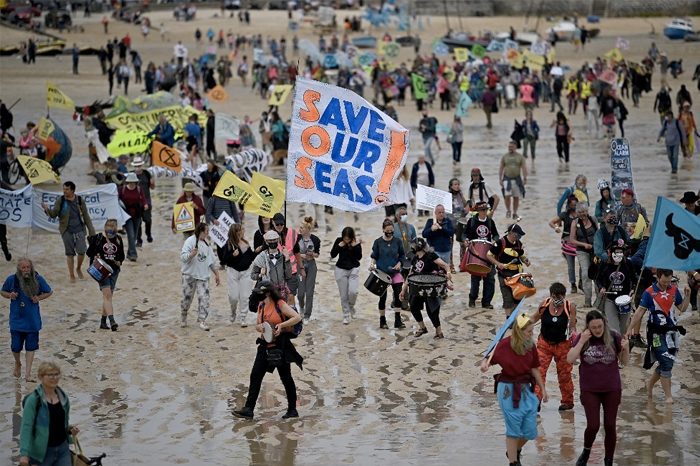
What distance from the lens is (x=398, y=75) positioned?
42156 millimetres

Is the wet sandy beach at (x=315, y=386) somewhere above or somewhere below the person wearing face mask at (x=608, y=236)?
below

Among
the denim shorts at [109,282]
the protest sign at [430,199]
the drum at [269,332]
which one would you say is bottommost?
the denim shorts at [109,282]

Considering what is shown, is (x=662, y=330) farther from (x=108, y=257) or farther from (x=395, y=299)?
(x=108, y=257)

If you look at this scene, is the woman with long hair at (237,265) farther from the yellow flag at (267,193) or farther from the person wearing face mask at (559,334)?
the person wearing face mask at (559,334)

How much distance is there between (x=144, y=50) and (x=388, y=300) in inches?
1798

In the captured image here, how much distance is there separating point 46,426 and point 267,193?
712 centimetres

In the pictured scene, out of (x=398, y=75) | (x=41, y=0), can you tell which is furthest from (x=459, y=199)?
(x=41, y=0)

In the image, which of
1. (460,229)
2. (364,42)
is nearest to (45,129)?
(460,229)

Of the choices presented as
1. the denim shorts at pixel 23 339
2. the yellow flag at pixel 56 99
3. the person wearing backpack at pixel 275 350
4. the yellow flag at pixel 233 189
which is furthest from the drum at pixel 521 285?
the yellow flag at pixel 56 99

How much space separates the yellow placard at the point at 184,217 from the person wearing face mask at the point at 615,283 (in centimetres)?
629

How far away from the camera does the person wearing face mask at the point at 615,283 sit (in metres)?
12.2

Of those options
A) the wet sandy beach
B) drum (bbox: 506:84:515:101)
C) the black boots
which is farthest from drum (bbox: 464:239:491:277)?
drum (bbox: 506:84:515:101)

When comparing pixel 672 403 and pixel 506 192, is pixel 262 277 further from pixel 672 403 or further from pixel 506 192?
pixel 506 192

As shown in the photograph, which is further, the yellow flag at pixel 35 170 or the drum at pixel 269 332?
the yellow flag at pixel 35 170
